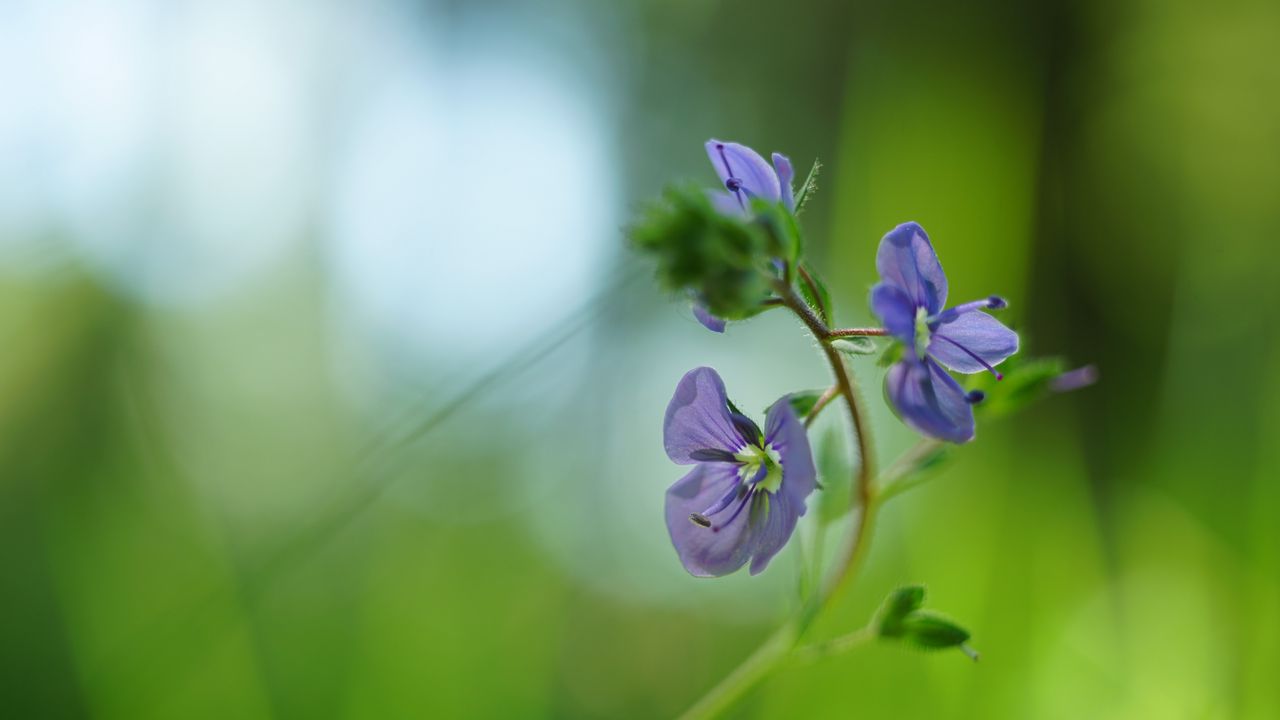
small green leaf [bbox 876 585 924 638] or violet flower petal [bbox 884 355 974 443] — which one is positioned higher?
violet flower petal [bbox 884 355 974 443]

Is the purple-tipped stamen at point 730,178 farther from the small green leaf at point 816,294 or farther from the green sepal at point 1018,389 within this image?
the green sepal at point 1018,389

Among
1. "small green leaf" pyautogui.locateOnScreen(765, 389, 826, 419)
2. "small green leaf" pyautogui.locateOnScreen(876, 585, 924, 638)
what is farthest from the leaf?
"small green leaf" pyautogui.locateOnScreen(876, 585, 924, 638)

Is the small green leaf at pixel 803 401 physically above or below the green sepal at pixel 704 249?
below

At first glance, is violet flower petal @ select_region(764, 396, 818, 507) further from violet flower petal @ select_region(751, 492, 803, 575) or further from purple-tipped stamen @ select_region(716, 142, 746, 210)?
purple-tipped stamen @ select_region(716, 142, 746, 210)

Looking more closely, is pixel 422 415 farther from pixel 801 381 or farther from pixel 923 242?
pixel 801 381

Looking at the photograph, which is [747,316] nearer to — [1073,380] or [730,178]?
[730,178]

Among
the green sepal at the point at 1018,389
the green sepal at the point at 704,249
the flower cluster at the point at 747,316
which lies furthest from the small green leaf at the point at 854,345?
the green sepal at the point at 1018,389

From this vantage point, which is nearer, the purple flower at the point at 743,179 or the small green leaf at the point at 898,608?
the purple flower at the point at 743,179
